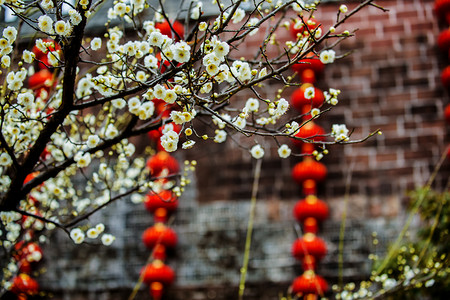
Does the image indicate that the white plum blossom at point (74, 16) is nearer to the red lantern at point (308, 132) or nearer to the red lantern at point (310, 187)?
the red lantern at point (308, 132)

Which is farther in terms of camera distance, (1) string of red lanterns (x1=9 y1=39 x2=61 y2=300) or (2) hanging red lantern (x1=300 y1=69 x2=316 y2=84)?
(2) hanging red lantern (x1=300 y1=69 x2=316 y2=84)

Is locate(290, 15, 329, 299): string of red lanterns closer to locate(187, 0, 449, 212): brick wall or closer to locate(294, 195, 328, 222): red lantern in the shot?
locate(294, 195, 328, 222): red lantern

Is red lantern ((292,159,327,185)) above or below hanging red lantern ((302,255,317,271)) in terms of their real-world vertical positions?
above

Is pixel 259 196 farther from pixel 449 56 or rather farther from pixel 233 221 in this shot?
pixel 449 56

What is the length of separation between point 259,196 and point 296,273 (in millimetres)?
788

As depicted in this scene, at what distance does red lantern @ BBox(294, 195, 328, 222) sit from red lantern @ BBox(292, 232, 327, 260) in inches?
6.4

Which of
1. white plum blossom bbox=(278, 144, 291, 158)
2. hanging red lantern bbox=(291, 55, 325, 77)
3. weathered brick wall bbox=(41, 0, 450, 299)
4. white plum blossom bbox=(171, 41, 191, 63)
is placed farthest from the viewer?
hanging red lantern bbox=(291, 55, 325, 77)

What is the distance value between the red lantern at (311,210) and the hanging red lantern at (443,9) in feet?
7.06

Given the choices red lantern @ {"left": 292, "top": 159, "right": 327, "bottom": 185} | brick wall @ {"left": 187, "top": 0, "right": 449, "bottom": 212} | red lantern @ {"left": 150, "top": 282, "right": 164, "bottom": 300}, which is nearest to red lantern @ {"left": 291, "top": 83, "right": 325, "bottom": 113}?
brick wall @ {"left": 187, "top": 0, "right": 449, "bottom": 212}

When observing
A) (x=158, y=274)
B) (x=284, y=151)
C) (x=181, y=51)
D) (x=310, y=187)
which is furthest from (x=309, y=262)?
(x=181, y=51)

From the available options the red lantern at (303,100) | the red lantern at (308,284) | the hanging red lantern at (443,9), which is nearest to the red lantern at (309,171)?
the red lantern at (303,100)

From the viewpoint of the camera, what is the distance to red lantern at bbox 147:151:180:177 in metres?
4.71

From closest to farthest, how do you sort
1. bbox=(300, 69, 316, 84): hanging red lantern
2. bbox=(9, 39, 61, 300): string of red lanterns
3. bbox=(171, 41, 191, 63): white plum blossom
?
bbox=(171, 41, 191, 63): white plum blossom < bbox=(9, 39, 61, 300): string of red lanterns < bbox=(300, 69, 316, 84): hanging red lantern

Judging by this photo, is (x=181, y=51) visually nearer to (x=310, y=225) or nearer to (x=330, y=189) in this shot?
(x=310, y=225)
